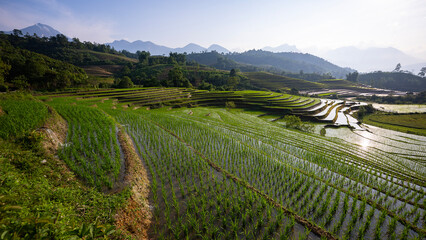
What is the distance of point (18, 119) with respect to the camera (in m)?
10.0

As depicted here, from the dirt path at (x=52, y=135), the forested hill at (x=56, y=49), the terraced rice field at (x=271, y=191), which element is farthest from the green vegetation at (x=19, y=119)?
the forested hill at (x=56, y=49)

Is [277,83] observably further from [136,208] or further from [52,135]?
[136,208]

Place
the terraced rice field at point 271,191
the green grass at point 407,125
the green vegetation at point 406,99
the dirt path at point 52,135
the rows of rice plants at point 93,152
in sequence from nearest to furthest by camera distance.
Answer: the terraced rice field at point 271,191, the rows of rice plants at point 93,152, the dirt path at point 52,135, the green grass at point 407,125, the green vegetation at point 406,99

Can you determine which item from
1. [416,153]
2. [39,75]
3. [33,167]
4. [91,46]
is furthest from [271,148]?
[91,46]

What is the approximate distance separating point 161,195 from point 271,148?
10710 mm

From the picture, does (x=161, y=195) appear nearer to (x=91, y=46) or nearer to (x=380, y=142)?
(x=380, y=142)

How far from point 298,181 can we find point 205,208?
5.69 m

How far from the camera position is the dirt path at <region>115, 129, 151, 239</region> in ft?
17.3

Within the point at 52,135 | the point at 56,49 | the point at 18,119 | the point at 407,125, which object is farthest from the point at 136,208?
the point at 56,49

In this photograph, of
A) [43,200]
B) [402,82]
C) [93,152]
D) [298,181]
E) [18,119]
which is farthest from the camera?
[402,82]

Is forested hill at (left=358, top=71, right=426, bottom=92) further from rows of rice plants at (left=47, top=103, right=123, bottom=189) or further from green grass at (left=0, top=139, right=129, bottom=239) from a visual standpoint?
green grass at (left=0, top=139, right=129, bottom=239)

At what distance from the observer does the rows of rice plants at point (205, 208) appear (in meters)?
5.82

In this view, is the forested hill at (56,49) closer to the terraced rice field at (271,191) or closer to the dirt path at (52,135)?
the dirt path at (52,135)

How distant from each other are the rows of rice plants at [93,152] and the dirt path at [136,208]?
700 mm
